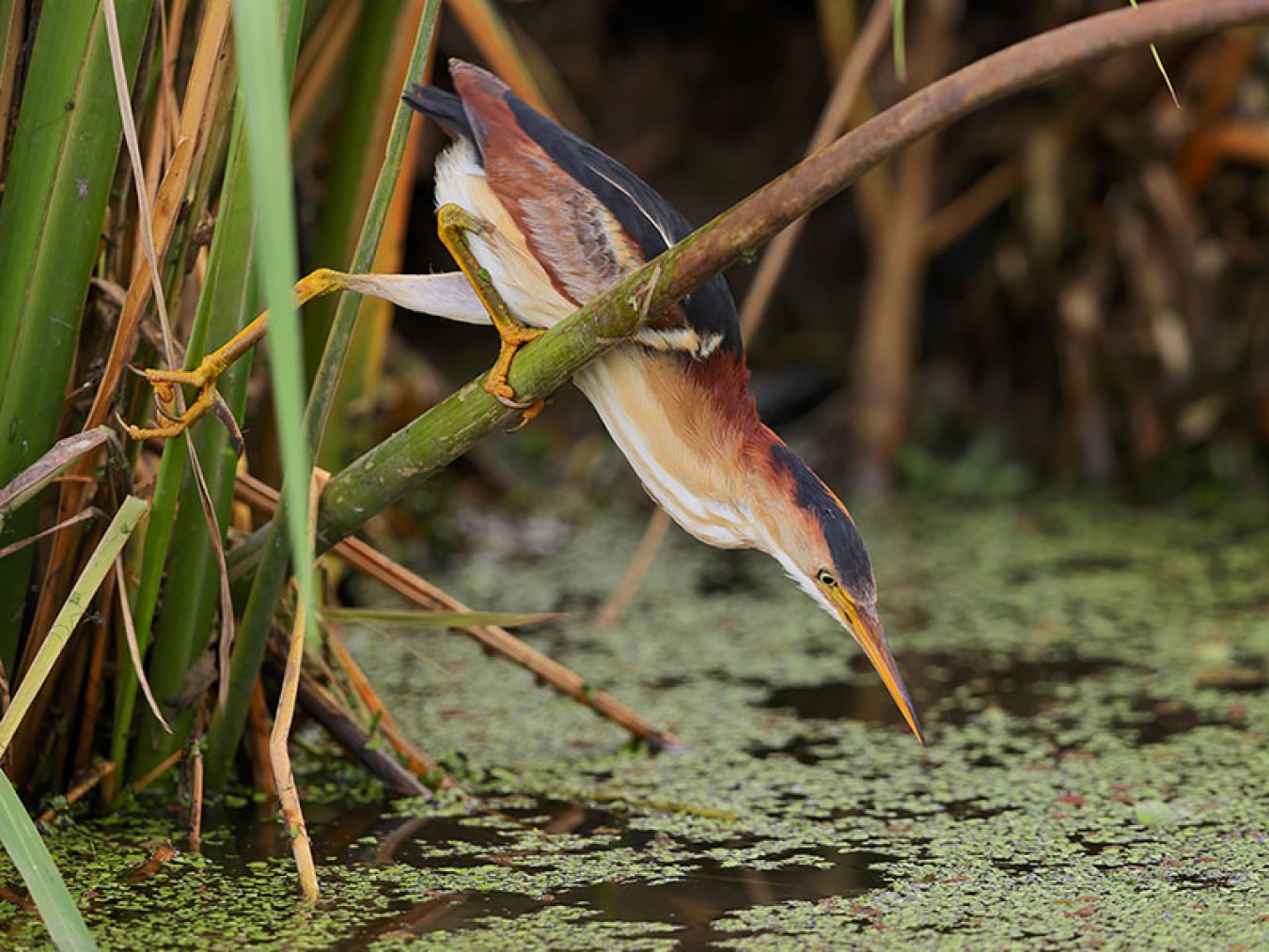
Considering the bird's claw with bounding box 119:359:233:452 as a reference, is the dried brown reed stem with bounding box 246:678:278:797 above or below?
below

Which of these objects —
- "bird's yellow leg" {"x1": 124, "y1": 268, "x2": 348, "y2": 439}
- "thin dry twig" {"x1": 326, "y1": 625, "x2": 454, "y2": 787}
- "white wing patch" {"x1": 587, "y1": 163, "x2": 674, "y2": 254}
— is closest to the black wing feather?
"white wing patch" {"x1": 587, "y1": 163, "x2": 674, "y2": 254}

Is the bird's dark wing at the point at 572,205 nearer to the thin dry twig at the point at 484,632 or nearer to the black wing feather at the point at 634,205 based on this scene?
the black wing feather at the point at 634,205

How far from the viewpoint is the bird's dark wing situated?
5.27ft

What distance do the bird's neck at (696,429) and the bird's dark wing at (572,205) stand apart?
0.03 metres

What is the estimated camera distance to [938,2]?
4105 millimetres

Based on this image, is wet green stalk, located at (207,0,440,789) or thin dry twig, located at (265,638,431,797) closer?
wet green stalk, located at (207,0,440,789)

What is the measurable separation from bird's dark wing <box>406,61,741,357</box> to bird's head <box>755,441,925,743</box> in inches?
5.6

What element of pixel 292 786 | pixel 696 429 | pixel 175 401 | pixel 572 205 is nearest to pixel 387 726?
pixel 292 786

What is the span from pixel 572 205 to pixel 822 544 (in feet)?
1.33

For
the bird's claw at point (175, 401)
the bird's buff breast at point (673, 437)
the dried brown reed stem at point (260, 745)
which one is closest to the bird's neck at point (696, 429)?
the bird's buff breast at point (673, 437)

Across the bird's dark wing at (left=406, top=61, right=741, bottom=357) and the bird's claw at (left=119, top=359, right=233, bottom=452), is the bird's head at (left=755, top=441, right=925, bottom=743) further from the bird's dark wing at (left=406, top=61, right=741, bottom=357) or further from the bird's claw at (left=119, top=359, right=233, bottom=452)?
the bird's claw at (left=119, top=359, right=233, bottom=452)

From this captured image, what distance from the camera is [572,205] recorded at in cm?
163

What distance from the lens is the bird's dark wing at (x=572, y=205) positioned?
5.27 ft

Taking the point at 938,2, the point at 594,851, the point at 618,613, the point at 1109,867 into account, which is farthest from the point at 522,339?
the point at 938,2
